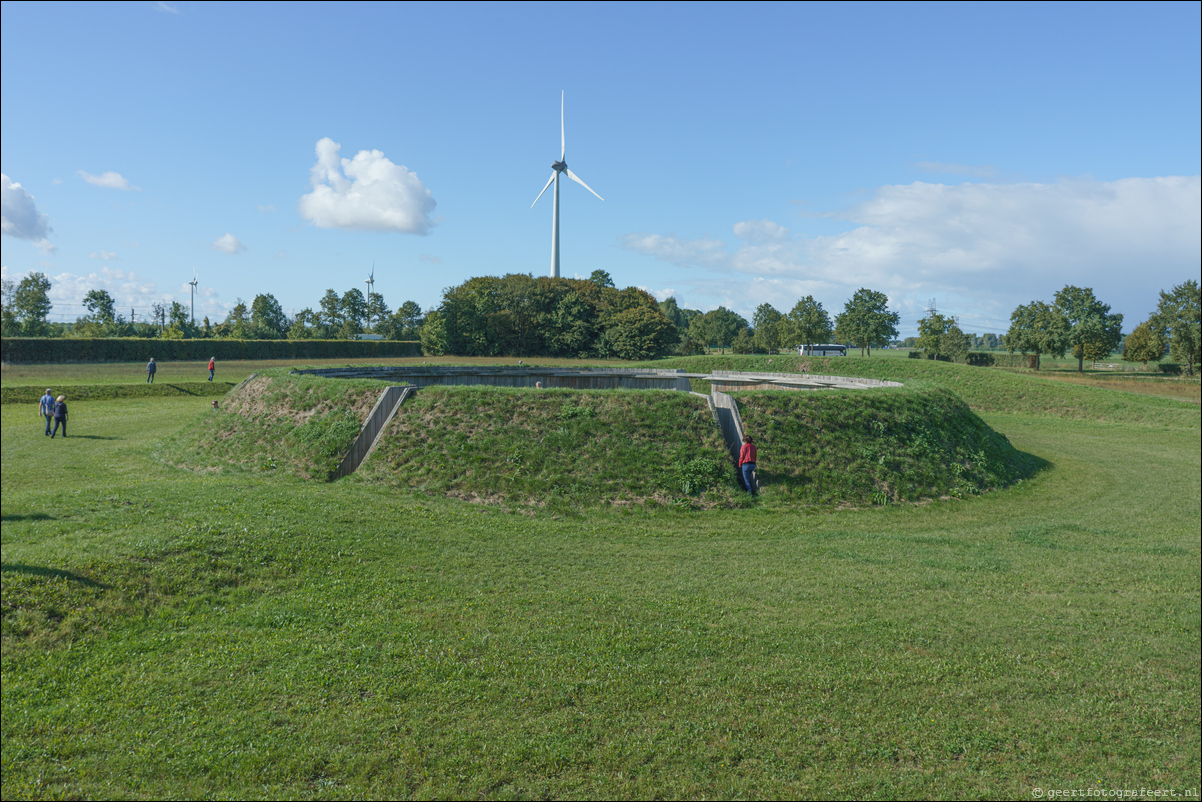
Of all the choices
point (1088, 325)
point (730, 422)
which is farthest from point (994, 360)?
point (730, 422)

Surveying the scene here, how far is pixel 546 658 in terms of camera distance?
365 inches

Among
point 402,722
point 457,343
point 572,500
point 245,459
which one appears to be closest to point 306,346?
point 457,343

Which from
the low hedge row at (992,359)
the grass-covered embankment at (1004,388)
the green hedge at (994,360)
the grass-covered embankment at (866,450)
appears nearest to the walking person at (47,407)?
the grass-covered embankment at (866,450)

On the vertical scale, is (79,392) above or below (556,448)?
above

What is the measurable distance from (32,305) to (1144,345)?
98510 millimetres

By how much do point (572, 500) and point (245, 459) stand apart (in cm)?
1360

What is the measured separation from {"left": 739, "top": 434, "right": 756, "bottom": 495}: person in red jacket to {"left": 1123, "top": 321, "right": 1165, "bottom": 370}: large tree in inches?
2808

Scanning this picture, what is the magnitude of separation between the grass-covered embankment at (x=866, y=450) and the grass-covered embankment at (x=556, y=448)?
2108 millimetres

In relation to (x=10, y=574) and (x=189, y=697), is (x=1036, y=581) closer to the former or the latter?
(x=189, y=697)

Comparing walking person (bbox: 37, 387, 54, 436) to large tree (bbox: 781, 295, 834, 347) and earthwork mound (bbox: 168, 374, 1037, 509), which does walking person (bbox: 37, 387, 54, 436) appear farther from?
large tree (bbox: 781, 295, 834, 347)

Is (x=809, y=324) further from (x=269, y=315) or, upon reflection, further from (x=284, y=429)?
(x=269, y=315)

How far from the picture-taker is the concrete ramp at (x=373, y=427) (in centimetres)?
2203

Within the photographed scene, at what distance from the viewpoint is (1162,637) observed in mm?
9164

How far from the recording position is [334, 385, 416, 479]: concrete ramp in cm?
2203
